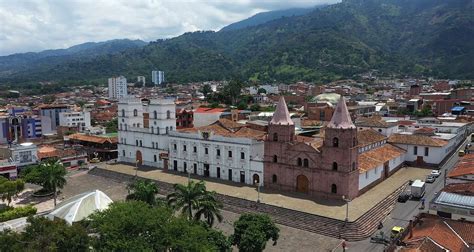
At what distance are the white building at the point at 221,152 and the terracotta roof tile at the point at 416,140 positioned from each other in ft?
56.9

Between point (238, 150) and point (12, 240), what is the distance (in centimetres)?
2629

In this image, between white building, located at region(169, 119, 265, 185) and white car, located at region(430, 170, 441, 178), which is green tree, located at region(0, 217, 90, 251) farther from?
white car, located at region(430, 170, 441, 178)

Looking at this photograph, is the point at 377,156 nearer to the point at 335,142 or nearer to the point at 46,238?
the point at 335,142

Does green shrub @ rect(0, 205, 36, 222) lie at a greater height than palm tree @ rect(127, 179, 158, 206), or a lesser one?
lesser

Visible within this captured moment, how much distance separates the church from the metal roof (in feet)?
32.6

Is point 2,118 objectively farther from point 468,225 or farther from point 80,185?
point 468,225

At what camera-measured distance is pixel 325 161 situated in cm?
3772

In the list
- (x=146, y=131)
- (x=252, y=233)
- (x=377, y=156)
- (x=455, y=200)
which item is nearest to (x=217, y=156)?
(x=146, y=131)

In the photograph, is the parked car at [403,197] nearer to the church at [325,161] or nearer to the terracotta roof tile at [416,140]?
the church at [325,161]

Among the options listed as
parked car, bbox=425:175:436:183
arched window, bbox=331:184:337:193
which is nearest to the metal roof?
arched window, bbox=331:184:337:193

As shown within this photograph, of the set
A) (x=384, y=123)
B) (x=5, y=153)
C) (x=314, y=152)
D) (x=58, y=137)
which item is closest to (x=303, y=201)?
(x=314, y=152)

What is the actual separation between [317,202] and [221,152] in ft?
43.2

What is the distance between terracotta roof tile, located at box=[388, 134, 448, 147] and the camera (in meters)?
48.4

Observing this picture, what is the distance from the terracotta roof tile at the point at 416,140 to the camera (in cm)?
4844
